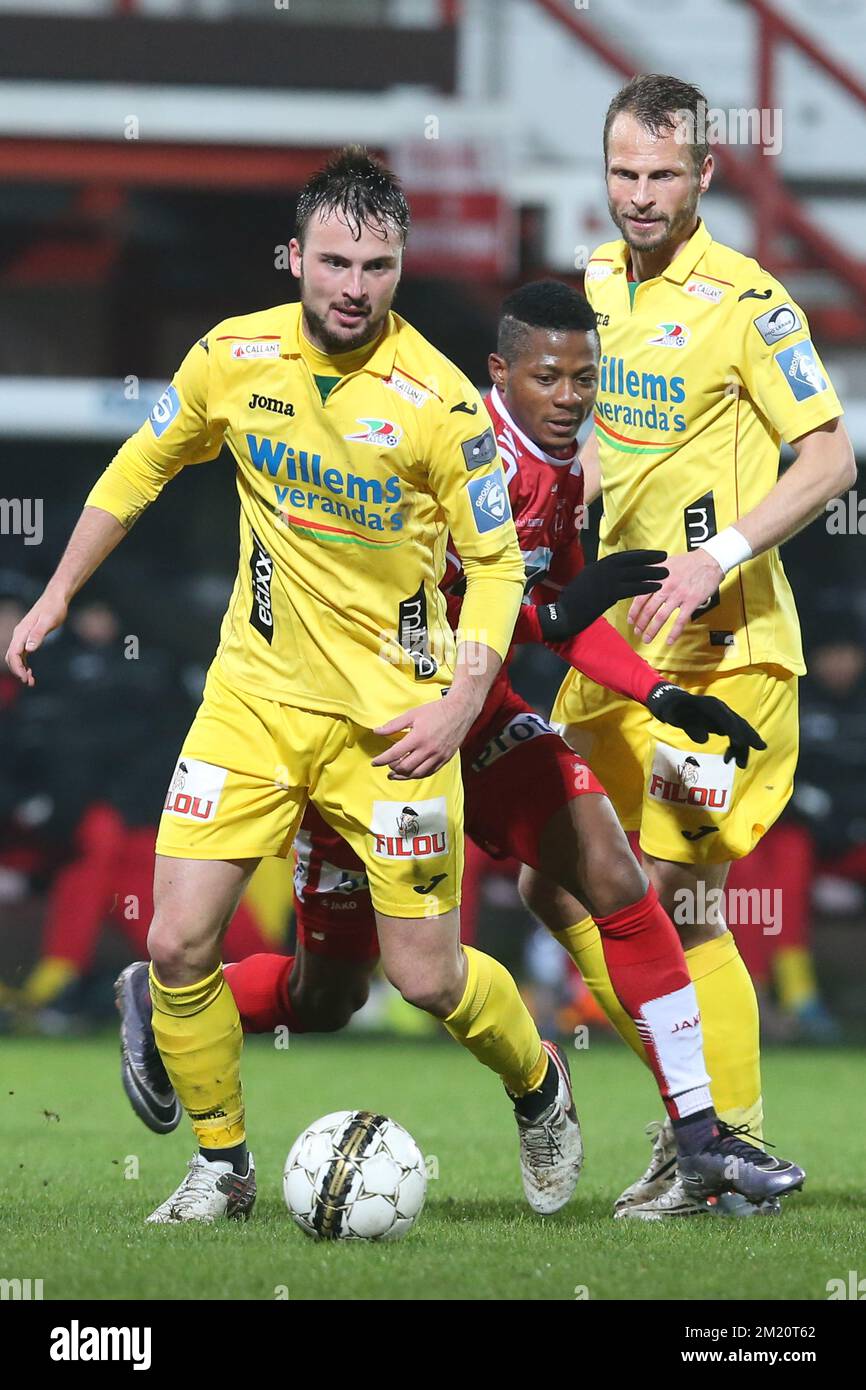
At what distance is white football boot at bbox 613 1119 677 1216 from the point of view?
5.08m

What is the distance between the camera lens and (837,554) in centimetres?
1173

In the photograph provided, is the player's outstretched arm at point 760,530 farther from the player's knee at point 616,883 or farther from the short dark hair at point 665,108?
the short dark hair at point 665,108

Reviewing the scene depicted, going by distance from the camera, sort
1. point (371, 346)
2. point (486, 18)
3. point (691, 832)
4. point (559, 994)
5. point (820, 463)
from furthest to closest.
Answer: point (486, 18) → point (559, 994) → point (691, 832) → point (820, 463) → point (371, 346)

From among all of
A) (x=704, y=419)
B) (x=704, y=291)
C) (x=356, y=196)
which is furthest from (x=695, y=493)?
(x=356, y=196)

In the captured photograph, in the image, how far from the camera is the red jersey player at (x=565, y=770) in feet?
15.8

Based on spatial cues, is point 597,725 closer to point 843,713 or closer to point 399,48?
point 843,713

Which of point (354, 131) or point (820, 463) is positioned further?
point (354, 131)

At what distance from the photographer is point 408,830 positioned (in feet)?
14.9

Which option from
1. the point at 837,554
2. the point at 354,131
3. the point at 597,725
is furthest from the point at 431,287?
the point at 597,725

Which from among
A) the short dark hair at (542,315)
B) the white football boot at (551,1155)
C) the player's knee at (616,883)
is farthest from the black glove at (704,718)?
the white football boot at (551,1155)

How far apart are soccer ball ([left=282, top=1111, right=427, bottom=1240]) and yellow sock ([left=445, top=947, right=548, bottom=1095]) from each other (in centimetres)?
36

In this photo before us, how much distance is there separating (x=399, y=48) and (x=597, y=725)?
21.4 feet

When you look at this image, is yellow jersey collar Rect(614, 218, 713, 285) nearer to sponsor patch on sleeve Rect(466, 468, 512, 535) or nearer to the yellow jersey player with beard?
the yellow jersey player with beard
